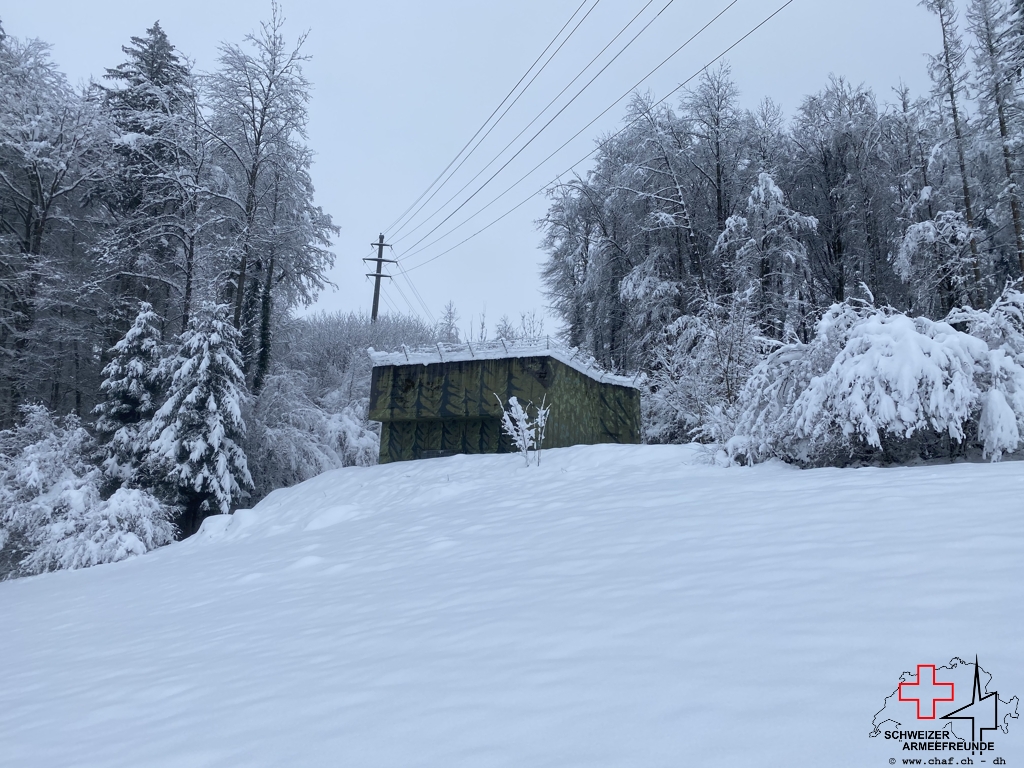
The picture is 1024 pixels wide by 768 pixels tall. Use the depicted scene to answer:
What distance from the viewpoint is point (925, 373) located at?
5.78 m

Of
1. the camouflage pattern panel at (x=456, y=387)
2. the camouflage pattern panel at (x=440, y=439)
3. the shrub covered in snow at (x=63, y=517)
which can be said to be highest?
the camouflage pattern panel at (x=456, y=387)

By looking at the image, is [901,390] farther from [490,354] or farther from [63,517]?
[63,517]

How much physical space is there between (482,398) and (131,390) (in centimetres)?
857

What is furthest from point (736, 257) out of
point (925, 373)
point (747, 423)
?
point (925, 373)

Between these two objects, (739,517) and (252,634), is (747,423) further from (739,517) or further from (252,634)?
(252,634)

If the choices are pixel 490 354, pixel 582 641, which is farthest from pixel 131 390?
pixel 582 641

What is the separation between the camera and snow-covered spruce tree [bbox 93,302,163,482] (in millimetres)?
14648

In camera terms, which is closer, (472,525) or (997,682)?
(997,682)

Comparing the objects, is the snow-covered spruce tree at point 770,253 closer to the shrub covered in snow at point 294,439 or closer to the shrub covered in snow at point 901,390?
the shrub covered in snow at point 901,390

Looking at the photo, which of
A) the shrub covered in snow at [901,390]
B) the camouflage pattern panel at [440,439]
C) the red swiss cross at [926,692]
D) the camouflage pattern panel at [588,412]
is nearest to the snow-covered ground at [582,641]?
the red swiss cross at [926,692]

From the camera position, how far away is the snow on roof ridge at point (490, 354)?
14.4 meters

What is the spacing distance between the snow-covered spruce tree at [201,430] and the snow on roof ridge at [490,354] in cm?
356

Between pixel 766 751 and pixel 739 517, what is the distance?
9.35ft

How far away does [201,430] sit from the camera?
14242 millimetres
